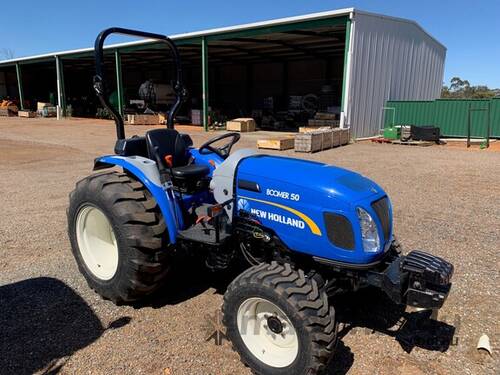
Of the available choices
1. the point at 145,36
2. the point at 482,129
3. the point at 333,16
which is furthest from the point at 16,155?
the point at 482,129

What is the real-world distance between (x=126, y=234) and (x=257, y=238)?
2.99ft

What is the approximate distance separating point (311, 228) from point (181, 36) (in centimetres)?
1756

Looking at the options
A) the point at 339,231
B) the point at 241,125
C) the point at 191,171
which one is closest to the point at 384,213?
the point at 339,231

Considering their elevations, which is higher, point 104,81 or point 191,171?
point 104,81

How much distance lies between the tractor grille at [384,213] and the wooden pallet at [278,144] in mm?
9863

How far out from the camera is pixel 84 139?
15.1 m

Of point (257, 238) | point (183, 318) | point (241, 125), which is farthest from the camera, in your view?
point (241, 125)

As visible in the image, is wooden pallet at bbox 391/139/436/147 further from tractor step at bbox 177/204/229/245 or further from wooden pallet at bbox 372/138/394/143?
tractor step at bbox 177/204/229/245

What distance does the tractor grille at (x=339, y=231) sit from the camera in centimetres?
225

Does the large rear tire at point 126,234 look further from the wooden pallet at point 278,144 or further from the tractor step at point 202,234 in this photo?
the wooden pallet at point 278,144

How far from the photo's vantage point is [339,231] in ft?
7.43

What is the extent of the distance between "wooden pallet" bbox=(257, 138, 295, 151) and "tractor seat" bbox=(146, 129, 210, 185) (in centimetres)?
910

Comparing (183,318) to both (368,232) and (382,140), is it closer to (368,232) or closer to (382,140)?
(368,232)

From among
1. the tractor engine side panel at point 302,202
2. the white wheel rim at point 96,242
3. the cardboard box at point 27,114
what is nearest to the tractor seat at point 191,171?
the tractor engine side panel at point 302,202
